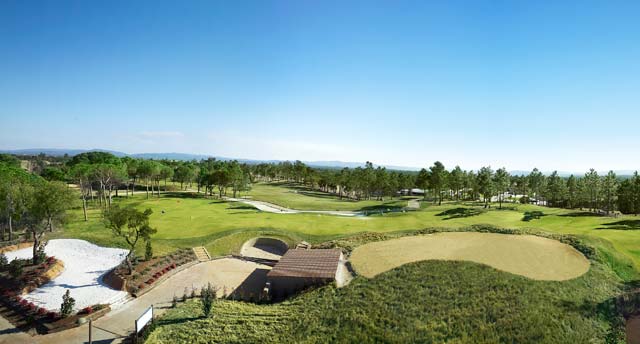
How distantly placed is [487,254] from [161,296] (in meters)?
30.5

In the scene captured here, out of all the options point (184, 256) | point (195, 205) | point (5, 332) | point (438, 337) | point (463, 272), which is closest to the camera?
point (438, 337)

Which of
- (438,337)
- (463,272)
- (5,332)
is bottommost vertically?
(5,332)

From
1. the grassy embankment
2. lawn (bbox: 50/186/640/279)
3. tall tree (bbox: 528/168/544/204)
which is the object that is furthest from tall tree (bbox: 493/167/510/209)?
the grassy embankment

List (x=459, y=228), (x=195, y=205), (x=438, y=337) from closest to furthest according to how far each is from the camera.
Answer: (x=438, y=337)
(x=459, y=228)
(x=195, y=205)

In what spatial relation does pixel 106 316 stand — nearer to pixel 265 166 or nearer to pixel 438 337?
pixel 438 337

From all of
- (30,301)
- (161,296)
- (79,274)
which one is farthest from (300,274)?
(79,274)

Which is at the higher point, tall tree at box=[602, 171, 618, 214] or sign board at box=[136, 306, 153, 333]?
tall tree at box=[602, 171, 618, 214]

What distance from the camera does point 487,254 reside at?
31.8 meters

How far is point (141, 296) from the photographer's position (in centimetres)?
2809

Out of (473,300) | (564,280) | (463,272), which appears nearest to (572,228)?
(564,280)

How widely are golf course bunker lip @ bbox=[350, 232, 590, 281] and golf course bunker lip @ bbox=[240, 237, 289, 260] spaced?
11190mm

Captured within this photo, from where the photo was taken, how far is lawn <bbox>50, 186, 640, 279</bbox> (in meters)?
40.9

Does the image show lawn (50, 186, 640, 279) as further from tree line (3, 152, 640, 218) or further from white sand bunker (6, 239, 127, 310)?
tree line (3, 152, 640, 218)

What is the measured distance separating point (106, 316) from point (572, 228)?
5948 centimetres
